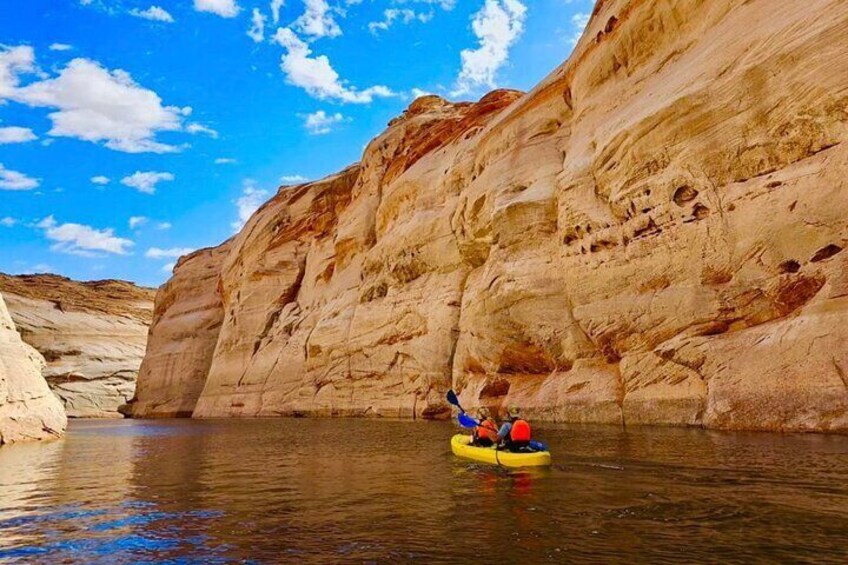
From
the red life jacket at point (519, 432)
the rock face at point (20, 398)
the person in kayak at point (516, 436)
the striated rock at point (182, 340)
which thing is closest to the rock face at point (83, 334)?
the striated rock at point (182, 340)

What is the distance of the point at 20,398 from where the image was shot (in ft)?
70.0

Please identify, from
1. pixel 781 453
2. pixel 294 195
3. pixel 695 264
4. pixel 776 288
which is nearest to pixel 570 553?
pixel 781 453

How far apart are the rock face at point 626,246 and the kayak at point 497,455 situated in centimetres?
573

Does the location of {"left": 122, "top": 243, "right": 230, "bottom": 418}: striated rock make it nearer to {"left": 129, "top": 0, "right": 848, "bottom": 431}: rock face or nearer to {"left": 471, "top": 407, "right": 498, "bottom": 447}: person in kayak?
{"left": 129, "top": 0, "right": 848, "bottom": 431}: rock face

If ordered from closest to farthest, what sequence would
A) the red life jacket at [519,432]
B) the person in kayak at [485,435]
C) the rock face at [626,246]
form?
the red life jacket at [519,432] → the person in kayak at [485,435] → the rock face at [626,246]

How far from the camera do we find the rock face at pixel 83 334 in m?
66.5

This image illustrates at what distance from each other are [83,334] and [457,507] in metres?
75.7

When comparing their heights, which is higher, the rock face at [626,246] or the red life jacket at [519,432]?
the rock face at [626,246]

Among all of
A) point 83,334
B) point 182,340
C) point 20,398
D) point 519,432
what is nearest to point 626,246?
point 519,432

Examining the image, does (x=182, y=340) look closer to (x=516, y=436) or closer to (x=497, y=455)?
(x=497, y=455)

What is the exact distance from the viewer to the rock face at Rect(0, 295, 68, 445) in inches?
808

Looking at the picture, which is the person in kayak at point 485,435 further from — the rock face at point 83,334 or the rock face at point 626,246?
the rock face at point 83,334

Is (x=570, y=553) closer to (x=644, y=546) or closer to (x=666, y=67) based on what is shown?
(x=644, y=546)

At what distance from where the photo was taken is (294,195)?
51812 mm
